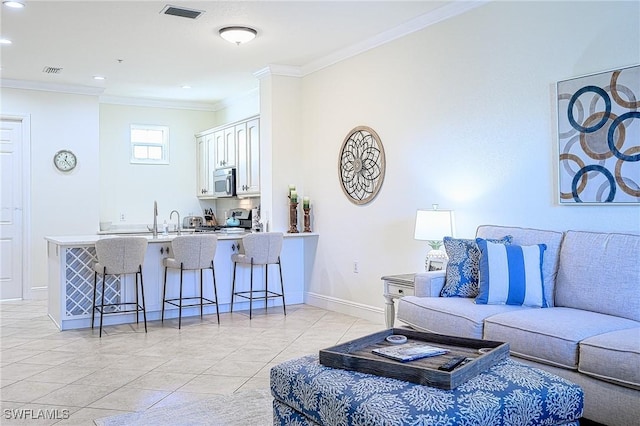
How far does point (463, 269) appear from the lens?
3.70 m

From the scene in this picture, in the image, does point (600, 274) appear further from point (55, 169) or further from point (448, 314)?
point (55, 169)

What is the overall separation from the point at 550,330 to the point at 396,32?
3.30 metres

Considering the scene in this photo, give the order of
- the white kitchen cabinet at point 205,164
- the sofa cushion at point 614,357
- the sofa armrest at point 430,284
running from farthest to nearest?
the white kitchen cabinet at point 205,164 < the sofa armrest at point 430,284 < the sofa cushion at point 614,357

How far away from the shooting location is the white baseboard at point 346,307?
5500mm

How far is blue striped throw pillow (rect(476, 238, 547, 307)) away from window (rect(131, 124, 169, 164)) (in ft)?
20.7

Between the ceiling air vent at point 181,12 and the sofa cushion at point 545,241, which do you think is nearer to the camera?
the sofa cushion at point 545,241

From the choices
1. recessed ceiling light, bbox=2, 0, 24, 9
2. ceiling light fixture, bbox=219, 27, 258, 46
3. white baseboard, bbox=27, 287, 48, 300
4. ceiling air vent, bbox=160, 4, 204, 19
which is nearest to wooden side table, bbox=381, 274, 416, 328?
ceiling light fixture, bbox=219, 27, 258, 46

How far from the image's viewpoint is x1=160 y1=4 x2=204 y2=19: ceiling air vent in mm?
4512

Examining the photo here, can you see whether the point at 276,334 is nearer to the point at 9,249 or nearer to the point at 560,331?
the point at 560,331

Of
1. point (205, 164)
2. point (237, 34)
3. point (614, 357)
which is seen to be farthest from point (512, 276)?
point (205, 164)

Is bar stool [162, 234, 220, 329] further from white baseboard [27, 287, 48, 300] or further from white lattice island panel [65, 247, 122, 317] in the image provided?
white baseboard [27, 287, 48, 300]

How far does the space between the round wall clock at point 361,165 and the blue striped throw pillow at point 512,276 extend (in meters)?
2.10

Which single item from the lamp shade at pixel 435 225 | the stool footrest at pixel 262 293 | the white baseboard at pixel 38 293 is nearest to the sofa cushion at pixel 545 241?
the lamp shade at pixel 435 225

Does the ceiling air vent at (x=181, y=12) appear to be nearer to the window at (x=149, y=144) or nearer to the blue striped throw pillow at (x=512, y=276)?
the blue striped throw pillow at (x=512, y=276)
